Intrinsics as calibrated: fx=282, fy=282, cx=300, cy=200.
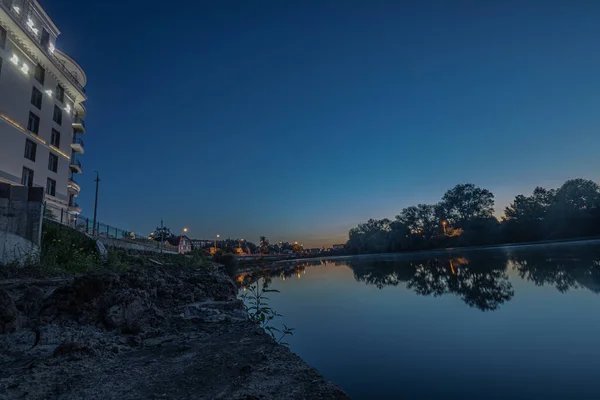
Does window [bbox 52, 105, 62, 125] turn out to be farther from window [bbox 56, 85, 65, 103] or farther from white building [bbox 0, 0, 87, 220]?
window [bbox 56, 85, 65, 103]

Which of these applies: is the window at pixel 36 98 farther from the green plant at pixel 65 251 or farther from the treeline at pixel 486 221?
the treeline at pixel 486 221

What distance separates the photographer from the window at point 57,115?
29905 millimetres

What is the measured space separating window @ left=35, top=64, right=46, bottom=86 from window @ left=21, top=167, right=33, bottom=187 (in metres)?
9.47

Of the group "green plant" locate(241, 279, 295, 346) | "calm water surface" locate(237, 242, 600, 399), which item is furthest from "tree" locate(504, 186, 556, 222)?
"green plant" locate(241, 279, 295, 346)

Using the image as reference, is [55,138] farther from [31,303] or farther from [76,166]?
[31,303]

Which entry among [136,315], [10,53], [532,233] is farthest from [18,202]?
[532,233]

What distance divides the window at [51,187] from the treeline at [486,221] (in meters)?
95.1

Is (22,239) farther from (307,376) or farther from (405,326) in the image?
(405,326)

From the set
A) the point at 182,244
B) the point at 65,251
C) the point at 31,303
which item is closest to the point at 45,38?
the point at 65,251

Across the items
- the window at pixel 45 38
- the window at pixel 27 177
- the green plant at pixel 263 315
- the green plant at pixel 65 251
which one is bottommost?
the green plant at pixel 263 315

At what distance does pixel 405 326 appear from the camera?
941cm

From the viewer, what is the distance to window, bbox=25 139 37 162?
81.4 feet

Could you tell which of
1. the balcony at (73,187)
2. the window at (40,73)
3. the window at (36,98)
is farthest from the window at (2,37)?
the balcony at (73,187)

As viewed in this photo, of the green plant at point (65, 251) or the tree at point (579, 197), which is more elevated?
the tree at point (579, 197)
